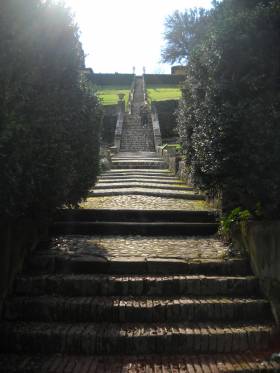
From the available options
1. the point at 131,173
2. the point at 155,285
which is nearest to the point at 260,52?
the point at 155,285

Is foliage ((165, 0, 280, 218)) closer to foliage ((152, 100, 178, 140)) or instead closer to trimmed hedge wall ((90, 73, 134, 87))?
foliage ((152, 100, 178, 140))

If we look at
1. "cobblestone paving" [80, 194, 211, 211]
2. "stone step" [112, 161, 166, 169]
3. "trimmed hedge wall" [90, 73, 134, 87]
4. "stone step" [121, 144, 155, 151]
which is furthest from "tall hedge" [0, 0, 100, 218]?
"trimmed hedge wall" [90, 73, 134, 87]

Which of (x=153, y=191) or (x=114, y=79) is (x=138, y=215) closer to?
(x=153, y=191)

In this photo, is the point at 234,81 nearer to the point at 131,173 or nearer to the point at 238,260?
the point at 238,260

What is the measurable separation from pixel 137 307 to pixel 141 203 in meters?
4.01

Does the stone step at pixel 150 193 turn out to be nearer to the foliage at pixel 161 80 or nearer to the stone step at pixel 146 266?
the stone step at pixel 146 266

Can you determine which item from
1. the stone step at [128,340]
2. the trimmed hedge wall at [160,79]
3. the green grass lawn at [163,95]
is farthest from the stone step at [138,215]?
the trimmed hedge wall at [160,79]

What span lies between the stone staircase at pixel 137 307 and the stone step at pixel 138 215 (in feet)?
1.29

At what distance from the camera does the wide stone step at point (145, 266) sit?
5.41m

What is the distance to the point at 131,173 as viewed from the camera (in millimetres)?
14508

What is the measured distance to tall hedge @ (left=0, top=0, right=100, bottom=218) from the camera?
13.0ft

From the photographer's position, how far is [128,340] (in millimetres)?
4391

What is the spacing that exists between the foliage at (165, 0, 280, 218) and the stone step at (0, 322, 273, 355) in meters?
1.48

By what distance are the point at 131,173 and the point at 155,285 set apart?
9.52 m
